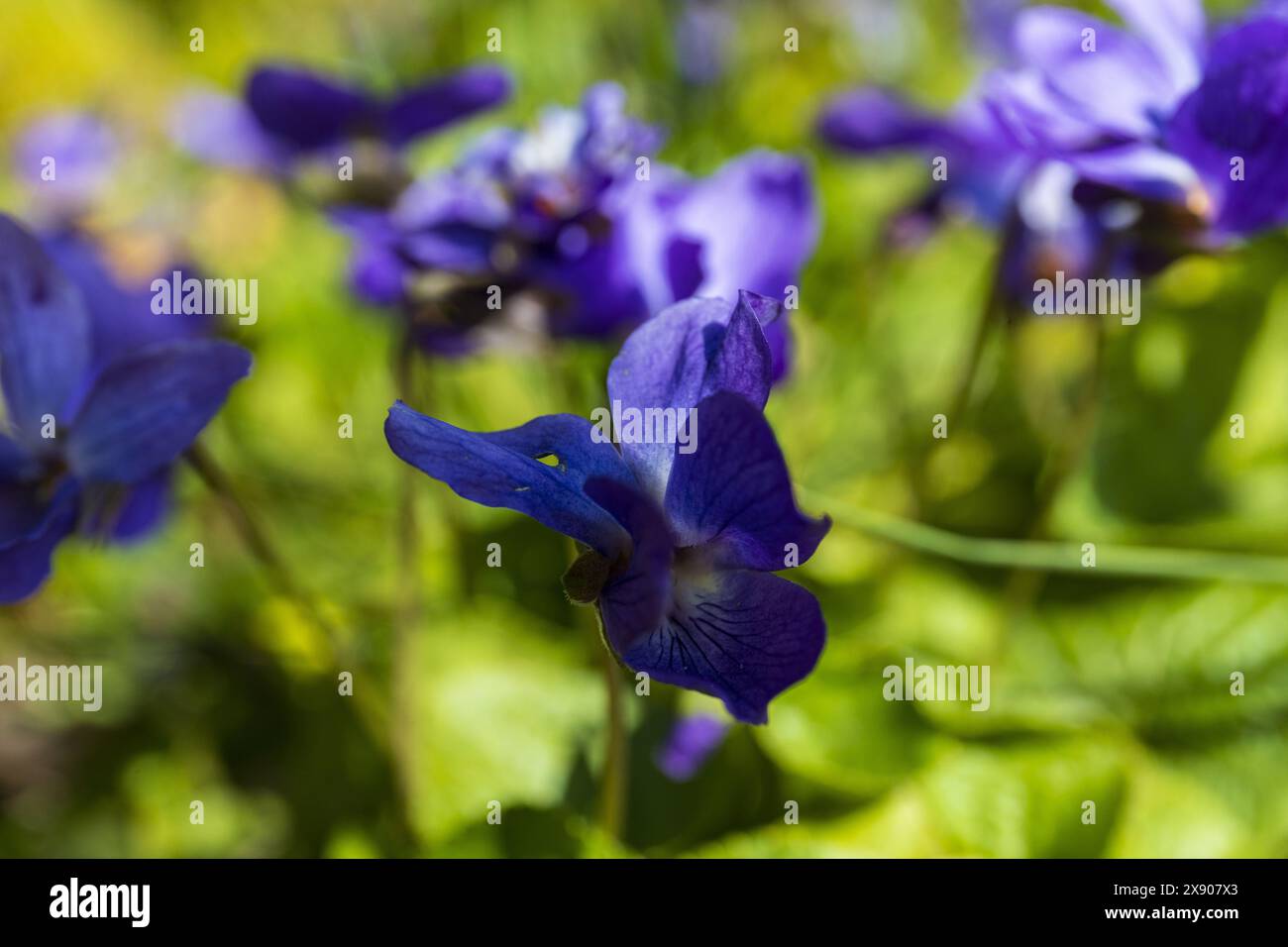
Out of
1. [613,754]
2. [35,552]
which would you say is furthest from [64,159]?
[613,754]

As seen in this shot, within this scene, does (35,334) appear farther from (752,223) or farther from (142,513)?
(752,223)

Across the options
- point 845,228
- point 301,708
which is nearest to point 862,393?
point 845,228

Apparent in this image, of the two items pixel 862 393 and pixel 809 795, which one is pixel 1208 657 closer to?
pixel 809 795

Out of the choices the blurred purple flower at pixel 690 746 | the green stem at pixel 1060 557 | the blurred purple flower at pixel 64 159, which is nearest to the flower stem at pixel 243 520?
the blurred purple flower at pixel 690 746

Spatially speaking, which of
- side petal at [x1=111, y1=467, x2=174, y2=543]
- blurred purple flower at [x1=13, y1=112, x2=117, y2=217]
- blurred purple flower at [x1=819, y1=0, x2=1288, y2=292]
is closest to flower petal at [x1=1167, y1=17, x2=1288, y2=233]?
blurred purple flower at [x1=819, y1=0, x2=1288, y2=292]

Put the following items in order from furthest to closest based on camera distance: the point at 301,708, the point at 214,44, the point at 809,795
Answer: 1. the point at 214,44
2. the point at 301,708
3. the point at 809,795

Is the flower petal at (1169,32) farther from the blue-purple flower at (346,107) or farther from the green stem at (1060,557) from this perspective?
the blue-purple flower at (346,107)
